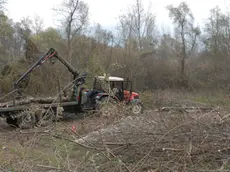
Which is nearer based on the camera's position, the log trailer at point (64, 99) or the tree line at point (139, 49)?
the log trailer at point (64, 99)

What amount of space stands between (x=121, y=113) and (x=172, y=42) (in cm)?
2374

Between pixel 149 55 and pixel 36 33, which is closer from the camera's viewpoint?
pixel 149 55

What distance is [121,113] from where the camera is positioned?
4.23 metres

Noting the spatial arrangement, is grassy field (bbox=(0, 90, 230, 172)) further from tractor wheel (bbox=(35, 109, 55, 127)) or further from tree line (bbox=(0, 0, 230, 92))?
tree line (bbox=(0, 0, 230, 92))

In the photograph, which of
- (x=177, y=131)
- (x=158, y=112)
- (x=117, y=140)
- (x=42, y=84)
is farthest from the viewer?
(x=42, y=84)

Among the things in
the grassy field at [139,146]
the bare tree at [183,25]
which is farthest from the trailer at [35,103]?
the bare tree at [183,25]

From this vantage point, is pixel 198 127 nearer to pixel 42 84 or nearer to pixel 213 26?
pixel 42 84

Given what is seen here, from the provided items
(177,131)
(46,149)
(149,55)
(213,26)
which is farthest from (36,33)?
(177,131)

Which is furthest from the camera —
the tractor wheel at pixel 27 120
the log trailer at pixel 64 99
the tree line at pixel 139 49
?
the tree line at pixel 139 49

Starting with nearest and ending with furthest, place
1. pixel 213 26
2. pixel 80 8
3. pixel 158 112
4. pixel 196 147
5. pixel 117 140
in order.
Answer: pixel 196 147 → pixel 117 140 → pixel 158 112 → pixel 80 8 → pixel 213 26

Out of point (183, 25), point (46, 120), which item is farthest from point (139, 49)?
point (46, 120)

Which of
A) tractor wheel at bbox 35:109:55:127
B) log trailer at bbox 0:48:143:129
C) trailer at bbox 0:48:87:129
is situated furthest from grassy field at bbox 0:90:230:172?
log trailer at bbox 0:48:143:129

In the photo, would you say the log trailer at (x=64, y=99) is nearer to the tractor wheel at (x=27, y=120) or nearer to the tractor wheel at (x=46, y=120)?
the tractor wheel at (x=27, y=120)

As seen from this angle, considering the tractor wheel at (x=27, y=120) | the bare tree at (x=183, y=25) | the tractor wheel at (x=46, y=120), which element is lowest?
the tractor wheel at (x=27, y=120)
